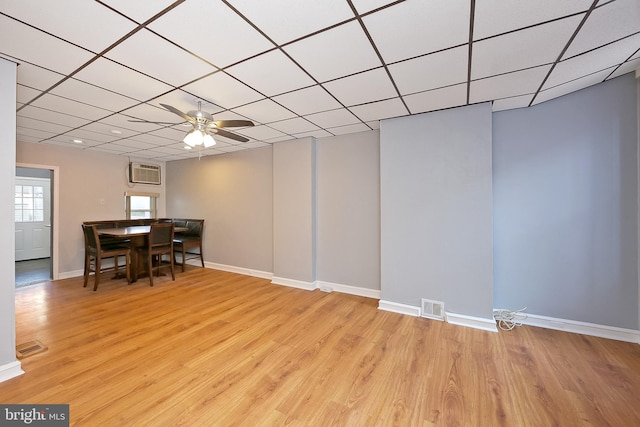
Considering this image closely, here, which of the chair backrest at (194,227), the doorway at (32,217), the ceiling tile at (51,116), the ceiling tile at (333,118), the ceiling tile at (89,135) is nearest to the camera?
the ceiling tile at (51,116)

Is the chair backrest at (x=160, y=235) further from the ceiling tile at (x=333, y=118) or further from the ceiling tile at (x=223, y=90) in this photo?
the ceiling tile at (x=333, y=118)

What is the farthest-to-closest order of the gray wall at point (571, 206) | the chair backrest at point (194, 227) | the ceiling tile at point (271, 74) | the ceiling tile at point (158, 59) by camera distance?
→ the chair backrest at point (194, 227), the gray wall at point (571, 206), the ceiling tile at point (271, 74), the ceiling tile at point (158, 59)

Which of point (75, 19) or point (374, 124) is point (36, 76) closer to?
point (75, 19)

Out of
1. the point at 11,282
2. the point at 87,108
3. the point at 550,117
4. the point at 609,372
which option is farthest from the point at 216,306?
the point at 550,117

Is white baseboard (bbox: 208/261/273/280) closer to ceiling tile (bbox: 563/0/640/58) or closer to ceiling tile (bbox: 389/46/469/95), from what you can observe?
ceiling tile (bbox: 389/46/469/95)

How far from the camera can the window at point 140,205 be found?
5.36 meters

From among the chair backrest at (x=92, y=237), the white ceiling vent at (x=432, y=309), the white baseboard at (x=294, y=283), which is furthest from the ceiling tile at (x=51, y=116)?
the white ceiling vent at (x=432, y=309)

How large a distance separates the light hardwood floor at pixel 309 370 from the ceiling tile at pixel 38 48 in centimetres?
242

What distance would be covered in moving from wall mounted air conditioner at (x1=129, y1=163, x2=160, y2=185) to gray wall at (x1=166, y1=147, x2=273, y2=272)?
371 millimetres

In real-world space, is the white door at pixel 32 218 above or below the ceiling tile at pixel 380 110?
below

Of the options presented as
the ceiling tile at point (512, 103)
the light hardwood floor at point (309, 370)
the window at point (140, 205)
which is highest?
the ceiling tile at point (512, 103)

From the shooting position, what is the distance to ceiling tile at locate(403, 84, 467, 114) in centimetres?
237

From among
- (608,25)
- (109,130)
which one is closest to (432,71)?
(608,25)

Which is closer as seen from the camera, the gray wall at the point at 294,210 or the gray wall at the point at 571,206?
the gray wall at the point at 571,206
